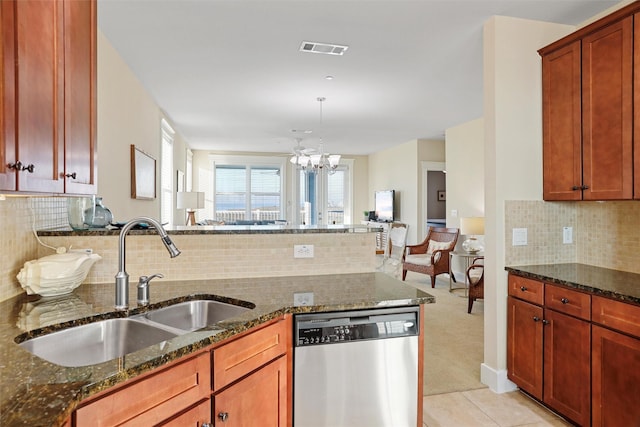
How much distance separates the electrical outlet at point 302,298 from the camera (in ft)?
5.49

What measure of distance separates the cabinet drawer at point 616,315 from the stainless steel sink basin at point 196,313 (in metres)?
1.83

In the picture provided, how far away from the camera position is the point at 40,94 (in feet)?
3.96

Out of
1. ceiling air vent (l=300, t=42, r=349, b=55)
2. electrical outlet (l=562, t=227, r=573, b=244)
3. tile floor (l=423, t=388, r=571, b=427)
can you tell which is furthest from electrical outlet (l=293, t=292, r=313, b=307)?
ceiling air vent (l=300, t=42, r=349, b=55)

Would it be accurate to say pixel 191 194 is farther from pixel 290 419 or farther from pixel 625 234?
pixel 625 234

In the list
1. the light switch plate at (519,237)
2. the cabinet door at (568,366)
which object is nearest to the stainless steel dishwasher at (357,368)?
the cabinet door at (568,366)

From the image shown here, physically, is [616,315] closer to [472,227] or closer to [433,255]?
[472,227]

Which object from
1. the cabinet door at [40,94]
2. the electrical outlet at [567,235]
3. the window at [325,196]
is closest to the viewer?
the cabinet door at [40,94]

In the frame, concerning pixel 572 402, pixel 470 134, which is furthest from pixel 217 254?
pixel 470 134

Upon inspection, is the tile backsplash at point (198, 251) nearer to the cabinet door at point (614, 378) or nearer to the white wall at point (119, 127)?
the white wall at point (119, 127)

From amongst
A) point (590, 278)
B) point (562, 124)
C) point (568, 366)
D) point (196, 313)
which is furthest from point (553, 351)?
point (196, 313)

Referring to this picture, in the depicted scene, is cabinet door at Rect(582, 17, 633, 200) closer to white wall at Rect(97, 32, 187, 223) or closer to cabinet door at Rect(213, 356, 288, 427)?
cabinet door at Rect(213, 356, 288, 427)

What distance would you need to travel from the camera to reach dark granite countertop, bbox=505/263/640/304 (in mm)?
1925

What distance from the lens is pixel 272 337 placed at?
1559 mm

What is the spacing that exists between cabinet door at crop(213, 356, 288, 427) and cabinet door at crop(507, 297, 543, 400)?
1.69 metres
